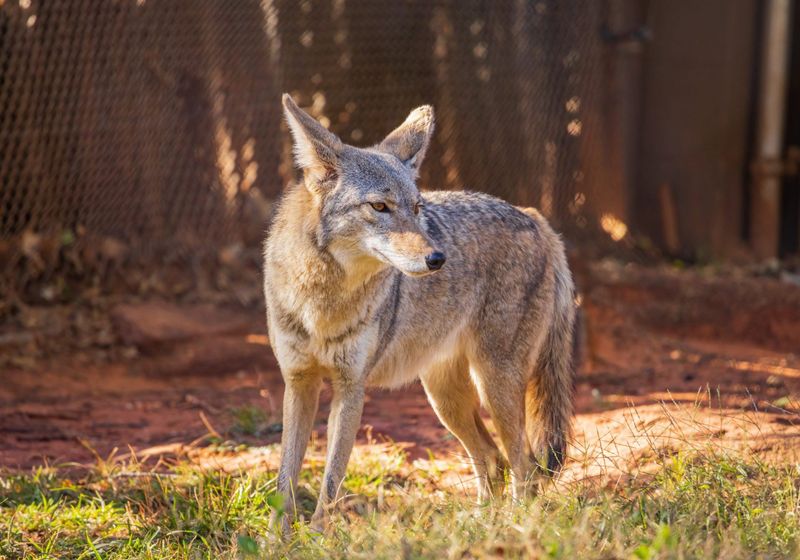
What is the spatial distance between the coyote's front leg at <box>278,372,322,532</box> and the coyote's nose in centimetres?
84

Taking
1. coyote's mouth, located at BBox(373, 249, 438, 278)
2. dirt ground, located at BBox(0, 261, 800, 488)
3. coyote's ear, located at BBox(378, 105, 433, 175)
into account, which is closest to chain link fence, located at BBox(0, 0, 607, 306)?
dirt ground, located at BBox(0, 261, 800, 488)

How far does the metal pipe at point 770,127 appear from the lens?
10594 millimetres

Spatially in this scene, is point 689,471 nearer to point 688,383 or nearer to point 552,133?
point 688,383

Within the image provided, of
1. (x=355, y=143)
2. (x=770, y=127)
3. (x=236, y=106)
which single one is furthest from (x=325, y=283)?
(x=770, y=127)

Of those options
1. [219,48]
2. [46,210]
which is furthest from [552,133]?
[46,210]

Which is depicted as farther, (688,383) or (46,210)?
(46,210)

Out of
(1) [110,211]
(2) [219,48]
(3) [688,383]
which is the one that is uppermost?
(2) [219,48]

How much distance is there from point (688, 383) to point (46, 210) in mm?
4937

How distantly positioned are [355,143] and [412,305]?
433cm

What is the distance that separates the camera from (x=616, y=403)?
6184 millimetres

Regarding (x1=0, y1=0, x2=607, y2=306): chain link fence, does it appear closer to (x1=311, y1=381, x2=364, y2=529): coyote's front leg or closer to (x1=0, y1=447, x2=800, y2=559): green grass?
(x1=0, y1=447, x2=800, y2=559): green grass

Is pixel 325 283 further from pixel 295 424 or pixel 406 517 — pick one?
pixel 406 517

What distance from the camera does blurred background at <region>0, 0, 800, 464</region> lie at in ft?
24.0

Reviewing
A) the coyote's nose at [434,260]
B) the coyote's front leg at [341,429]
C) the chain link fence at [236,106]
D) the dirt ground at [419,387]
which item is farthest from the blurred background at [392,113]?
the coyote's nose at [434,260]
